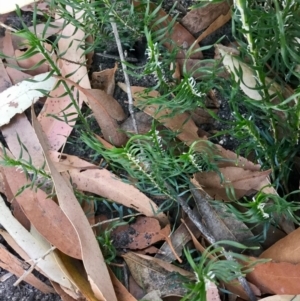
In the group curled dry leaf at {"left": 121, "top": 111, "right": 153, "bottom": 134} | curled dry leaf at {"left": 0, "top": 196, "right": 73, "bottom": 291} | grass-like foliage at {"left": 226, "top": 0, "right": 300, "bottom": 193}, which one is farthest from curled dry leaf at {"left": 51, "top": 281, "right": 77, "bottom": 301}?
grass-like foliage at {"left": 226, "top": 0, "right": 300, "bottom": 193}

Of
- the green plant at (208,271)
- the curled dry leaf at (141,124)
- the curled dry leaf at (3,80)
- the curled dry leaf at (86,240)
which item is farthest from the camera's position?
the curled dry leaf at (3,80)

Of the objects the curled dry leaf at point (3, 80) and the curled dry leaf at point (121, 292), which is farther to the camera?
the curled dry leaf at point (3, 80)

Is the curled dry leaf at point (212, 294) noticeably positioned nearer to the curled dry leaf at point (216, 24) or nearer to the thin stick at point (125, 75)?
the thin stick at point (125, 75)

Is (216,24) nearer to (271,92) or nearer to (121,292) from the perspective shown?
(271,92)

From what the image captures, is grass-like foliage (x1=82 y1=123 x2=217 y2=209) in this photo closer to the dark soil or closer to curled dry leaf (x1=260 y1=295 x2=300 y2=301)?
the dark soil

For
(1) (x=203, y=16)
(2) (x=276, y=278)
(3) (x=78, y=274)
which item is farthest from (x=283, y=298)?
(1) (x=203, y=16)

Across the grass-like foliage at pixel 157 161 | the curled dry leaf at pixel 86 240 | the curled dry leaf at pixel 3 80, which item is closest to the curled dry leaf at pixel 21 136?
the curled dry leaf at pixel 3 80

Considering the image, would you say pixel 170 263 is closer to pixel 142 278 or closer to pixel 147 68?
pixel 142 278

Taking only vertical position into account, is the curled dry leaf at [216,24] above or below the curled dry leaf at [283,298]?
above
